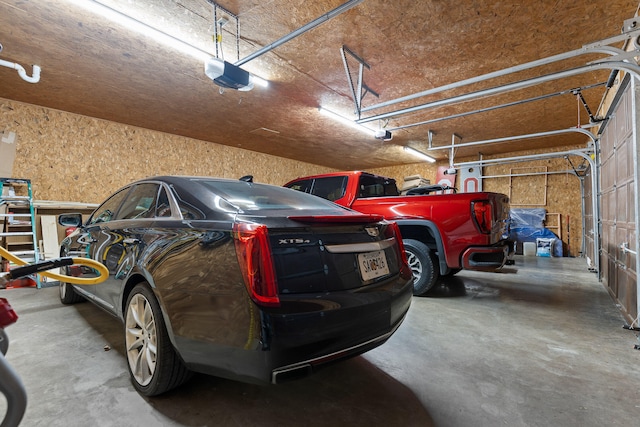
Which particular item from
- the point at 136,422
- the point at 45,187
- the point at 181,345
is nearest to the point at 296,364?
the point at 181,345

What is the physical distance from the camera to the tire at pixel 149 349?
4.95 feet

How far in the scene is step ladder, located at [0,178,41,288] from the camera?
4426mm

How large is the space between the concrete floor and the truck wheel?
2.27 feet

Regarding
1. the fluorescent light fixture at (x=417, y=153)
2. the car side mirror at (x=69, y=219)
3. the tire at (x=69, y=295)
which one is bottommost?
the tire at (x=69, y=295)

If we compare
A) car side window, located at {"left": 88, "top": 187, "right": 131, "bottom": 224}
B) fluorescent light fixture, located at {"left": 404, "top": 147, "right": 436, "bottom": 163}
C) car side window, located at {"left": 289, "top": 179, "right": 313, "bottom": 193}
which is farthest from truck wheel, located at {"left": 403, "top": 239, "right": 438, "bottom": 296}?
fluorescent light fixture, located at {"left": 404, "top": 147, "right": 436, "bottom": 163}

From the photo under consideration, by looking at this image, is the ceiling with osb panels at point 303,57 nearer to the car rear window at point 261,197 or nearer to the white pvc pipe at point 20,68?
the white pvc pipe at point 20,68

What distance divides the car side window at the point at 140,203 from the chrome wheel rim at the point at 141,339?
23.1 inches

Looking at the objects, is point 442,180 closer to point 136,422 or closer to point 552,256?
point 552,256

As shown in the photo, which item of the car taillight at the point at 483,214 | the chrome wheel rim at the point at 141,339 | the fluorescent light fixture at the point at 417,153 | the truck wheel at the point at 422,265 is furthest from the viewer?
the fluorescent light fixture at the point at 417,153

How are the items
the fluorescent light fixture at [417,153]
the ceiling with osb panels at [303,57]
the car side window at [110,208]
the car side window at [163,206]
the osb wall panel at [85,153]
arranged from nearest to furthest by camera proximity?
the car side window at [163,206]
the car side window at [110,208]
the ceiling with osb panels at [303,57]
the osb wall panel at [85,153]
the fluorescent light fixture at [417,153]

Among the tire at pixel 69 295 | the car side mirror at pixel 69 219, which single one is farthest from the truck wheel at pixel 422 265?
the tire at pixel 69 295

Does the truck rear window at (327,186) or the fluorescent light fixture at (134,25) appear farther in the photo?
A: the truck rear window at (327,186)

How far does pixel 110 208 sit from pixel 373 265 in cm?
255

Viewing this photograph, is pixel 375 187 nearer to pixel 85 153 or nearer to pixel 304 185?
pixel 304 185
